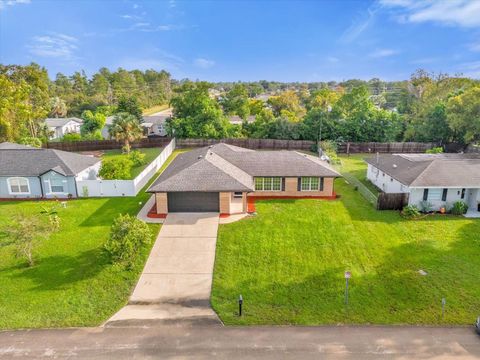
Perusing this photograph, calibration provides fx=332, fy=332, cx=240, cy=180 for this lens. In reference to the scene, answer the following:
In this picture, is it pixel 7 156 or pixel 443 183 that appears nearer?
pixel 443 183

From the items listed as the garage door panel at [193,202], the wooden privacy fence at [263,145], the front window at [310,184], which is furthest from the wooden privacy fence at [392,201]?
the wooden privacy fence at [263,145]

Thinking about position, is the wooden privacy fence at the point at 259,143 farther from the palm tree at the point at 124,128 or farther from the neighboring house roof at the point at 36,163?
the neighboring house roof at the point at 36,163

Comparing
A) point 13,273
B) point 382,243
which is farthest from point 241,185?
point 13,273

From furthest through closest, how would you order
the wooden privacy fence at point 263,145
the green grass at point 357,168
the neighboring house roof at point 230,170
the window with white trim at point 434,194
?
1. the wooden privacy fence at point 263,145
2. the green grass at point 357,168
3. the window with white trim at point 434,194
4. the neighboring house roof at point 230,170

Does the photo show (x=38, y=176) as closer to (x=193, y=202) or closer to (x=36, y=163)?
(x=36, y=163)

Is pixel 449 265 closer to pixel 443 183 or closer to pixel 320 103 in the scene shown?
pixel 443 183

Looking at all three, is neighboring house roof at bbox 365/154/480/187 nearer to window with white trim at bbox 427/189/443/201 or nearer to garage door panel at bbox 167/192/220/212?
window with white trim at bbox 427/189/443/201
